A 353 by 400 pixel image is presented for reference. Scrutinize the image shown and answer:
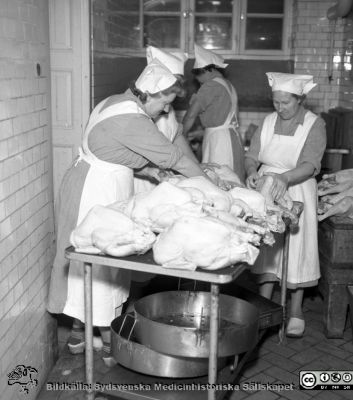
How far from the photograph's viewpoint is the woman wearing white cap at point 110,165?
3.55 m

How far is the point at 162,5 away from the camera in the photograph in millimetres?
7934

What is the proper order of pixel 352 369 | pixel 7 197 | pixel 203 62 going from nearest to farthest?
pixel 7 197
pixel 352 369
pixel 203 62

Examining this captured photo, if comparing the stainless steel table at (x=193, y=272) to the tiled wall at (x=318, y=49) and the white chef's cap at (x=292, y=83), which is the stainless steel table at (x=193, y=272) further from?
the tiled wall at (x=318, y=49)

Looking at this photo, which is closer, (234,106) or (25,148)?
(25,148)

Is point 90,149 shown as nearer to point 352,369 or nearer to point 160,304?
point 160,304

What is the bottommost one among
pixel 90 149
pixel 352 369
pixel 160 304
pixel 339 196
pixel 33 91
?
pixel 352 369

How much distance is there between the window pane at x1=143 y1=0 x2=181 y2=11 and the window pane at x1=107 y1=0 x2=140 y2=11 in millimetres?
592

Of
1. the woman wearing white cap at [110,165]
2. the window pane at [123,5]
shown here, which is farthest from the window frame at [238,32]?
the woman wearing white cap at [110,165]

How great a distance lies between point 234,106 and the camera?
6.21 meters

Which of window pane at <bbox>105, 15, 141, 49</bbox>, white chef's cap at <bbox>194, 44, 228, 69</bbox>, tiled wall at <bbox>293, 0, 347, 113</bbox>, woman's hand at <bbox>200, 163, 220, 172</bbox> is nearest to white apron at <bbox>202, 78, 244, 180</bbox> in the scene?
white chef's cap at <bbox>194, 44, 228, 69</bbox>

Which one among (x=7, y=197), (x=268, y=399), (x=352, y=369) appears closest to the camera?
(x=7, y=197)

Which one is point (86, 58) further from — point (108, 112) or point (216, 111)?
point (216, 111)

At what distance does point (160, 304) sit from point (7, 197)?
3.60 ft

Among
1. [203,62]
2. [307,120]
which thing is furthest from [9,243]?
[203,62]
